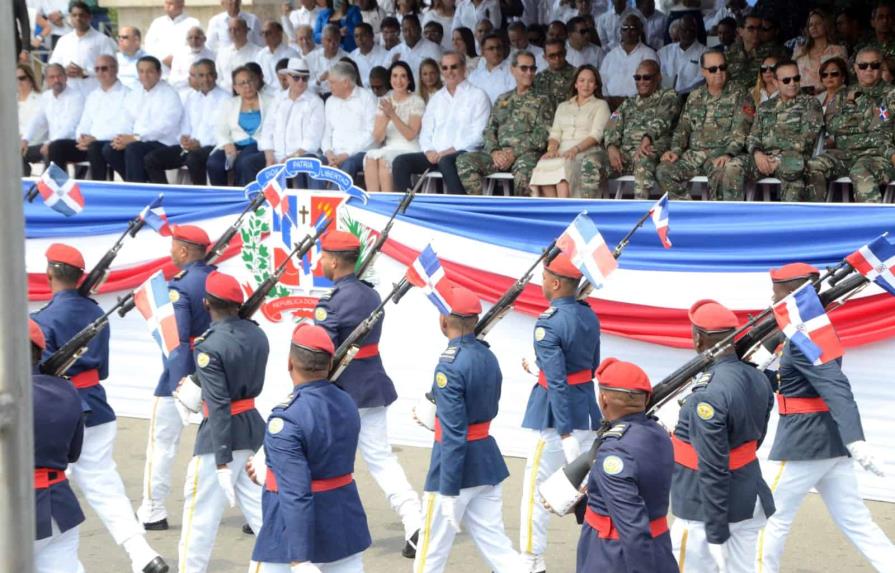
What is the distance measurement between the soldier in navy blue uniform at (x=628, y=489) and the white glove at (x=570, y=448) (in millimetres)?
1864

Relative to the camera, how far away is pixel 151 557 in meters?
6.80

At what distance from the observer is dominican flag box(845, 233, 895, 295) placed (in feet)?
20.0

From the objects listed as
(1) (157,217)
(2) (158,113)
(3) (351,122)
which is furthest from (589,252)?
(2) (158,113)

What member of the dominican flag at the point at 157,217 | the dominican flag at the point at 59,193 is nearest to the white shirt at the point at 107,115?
the dominican flag at the point at 157,217

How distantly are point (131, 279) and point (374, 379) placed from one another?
142 inches

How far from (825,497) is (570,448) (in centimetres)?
139

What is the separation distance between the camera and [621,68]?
1193 cm

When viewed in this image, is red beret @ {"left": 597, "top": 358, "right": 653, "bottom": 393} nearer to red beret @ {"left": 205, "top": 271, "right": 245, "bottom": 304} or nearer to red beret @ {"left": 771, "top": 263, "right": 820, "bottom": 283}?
red beret @ {"left": 771, "top": 263, "right": 820, "bottom": 283}

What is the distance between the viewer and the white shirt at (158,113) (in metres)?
12.6

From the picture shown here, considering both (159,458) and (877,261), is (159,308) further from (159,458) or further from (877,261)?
(877,261)

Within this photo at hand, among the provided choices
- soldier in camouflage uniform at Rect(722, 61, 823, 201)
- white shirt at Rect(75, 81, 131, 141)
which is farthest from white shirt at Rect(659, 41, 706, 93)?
white shirt at Rect(75, 81, 131, 141)

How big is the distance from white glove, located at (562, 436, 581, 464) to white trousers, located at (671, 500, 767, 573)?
3.41ft

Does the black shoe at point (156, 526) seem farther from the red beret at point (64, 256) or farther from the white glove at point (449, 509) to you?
the white glove at point (449, 509)

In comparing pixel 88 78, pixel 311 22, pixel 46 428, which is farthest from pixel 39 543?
pixel 311 22
